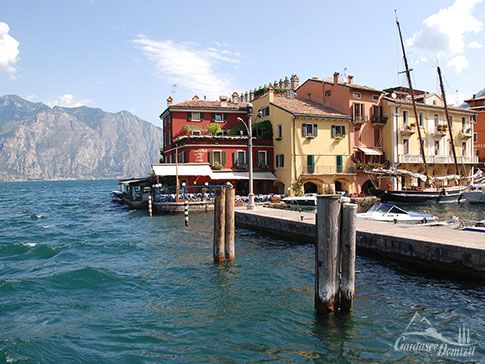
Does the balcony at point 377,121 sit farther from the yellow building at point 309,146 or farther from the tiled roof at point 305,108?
the tiled roof at point 305,108

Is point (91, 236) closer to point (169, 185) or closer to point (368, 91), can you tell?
point (169, 185)

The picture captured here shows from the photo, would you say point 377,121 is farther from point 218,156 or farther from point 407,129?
point 218,156

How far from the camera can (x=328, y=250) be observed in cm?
838

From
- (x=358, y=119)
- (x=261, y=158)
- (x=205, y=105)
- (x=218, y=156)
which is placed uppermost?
(x=205, y=105)

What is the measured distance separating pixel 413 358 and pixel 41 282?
37.9ft

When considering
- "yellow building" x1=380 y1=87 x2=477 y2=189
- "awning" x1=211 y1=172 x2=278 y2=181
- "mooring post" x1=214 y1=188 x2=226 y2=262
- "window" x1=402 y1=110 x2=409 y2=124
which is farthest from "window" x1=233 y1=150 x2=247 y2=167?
"mooring post" x1=214 y1=188 x2=226 y2=262

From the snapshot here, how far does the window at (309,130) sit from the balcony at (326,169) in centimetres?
322

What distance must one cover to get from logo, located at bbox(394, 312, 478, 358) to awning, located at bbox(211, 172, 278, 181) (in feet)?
93.8

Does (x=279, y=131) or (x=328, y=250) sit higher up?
(x=279, y=131)

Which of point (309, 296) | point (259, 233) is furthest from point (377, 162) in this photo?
point (309, 296)

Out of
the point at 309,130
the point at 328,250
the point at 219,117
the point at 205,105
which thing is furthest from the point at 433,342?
the point at 205,105

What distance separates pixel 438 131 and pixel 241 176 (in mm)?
25981

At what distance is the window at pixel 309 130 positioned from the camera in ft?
127

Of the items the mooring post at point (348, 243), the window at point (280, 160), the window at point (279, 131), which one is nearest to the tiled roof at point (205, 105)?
the window at point (279, 131)
